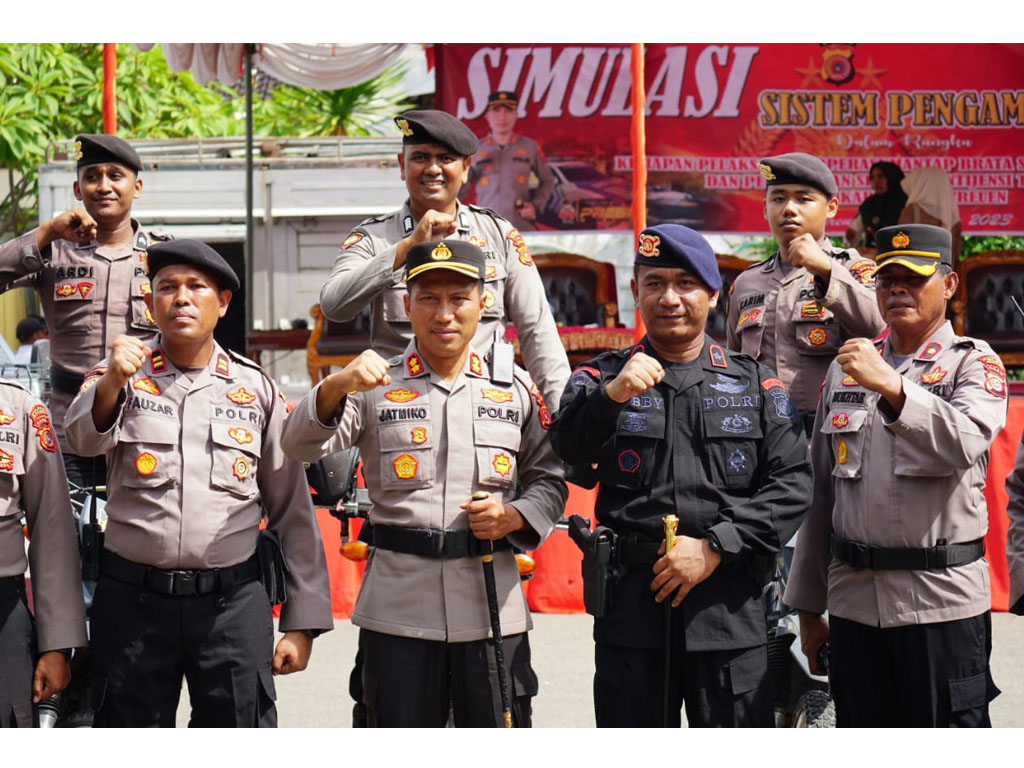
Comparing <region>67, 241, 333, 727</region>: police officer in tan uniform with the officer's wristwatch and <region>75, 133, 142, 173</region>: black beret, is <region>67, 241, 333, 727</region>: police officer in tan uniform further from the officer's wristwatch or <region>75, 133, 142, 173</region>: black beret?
<region>75, 133, 142, 173</region>: black beret

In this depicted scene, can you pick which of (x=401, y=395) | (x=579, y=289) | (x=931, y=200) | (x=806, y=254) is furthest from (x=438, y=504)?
(x=931, y=200)

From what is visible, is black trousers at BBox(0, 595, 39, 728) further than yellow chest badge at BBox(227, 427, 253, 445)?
No

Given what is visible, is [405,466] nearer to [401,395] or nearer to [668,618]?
[401,395]

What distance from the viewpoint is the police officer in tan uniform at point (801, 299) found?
14.6 feet

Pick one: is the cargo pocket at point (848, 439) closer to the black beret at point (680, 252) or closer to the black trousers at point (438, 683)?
the black beret at point (680, 252)

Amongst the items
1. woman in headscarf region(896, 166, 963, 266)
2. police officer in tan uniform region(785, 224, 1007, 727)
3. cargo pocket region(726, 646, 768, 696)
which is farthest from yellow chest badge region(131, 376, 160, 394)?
woman in headscarf region(896, 166, 963, 266)

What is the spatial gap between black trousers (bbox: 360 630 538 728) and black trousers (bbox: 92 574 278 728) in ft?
1.17

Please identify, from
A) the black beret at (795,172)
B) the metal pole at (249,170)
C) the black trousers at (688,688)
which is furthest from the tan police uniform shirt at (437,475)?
the metal pole at (249,170)

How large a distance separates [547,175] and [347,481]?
760cm

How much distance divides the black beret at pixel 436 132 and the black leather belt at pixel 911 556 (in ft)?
5.85

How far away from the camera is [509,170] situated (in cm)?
1120

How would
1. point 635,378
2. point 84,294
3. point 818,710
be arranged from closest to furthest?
1. point 635,378
2. point 818,710
3. point 84,294

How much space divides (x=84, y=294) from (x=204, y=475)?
1725 millimetres

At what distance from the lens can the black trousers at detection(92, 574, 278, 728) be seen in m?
3.51
